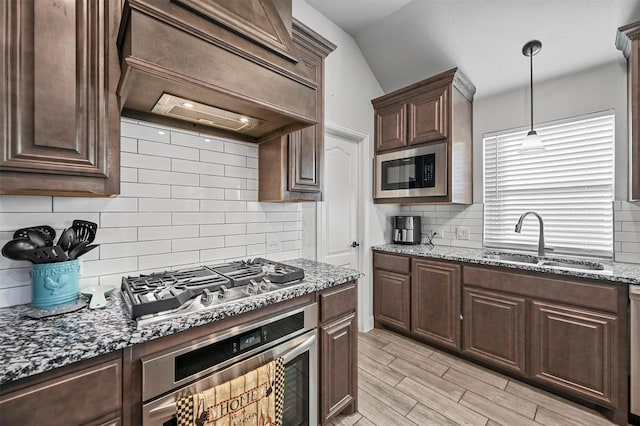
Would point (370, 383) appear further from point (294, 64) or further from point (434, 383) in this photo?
point (294, 64)

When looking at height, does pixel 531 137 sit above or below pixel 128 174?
above

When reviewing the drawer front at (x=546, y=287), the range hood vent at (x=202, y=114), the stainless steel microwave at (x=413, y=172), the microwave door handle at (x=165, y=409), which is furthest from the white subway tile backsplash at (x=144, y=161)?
the drawer front at (x=546, y=287)

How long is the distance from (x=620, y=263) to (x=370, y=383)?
7.11 feet

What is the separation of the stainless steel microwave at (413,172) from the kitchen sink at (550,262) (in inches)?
30.5

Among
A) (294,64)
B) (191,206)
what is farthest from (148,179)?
(294,64)

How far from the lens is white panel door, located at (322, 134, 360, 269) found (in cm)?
286

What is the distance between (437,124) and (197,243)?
2.37m

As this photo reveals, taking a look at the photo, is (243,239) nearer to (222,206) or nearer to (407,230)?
(222,206)

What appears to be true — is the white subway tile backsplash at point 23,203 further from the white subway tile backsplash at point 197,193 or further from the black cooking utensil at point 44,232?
the white subway tile backsplash at point 197,193

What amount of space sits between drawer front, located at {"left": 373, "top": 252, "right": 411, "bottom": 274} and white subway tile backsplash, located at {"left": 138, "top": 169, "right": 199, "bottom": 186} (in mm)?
2074

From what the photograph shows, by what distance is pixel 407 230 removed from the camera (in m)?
3.21

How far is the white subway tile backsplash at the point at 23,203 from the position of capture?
122 centimetres

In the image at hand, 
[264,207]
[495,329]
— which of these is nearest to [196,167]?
[264,207]

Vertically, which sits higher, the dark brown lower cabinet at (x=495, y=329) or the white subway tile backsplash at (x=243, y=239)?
the white subway tile backsplash at (x=243, y=239)
